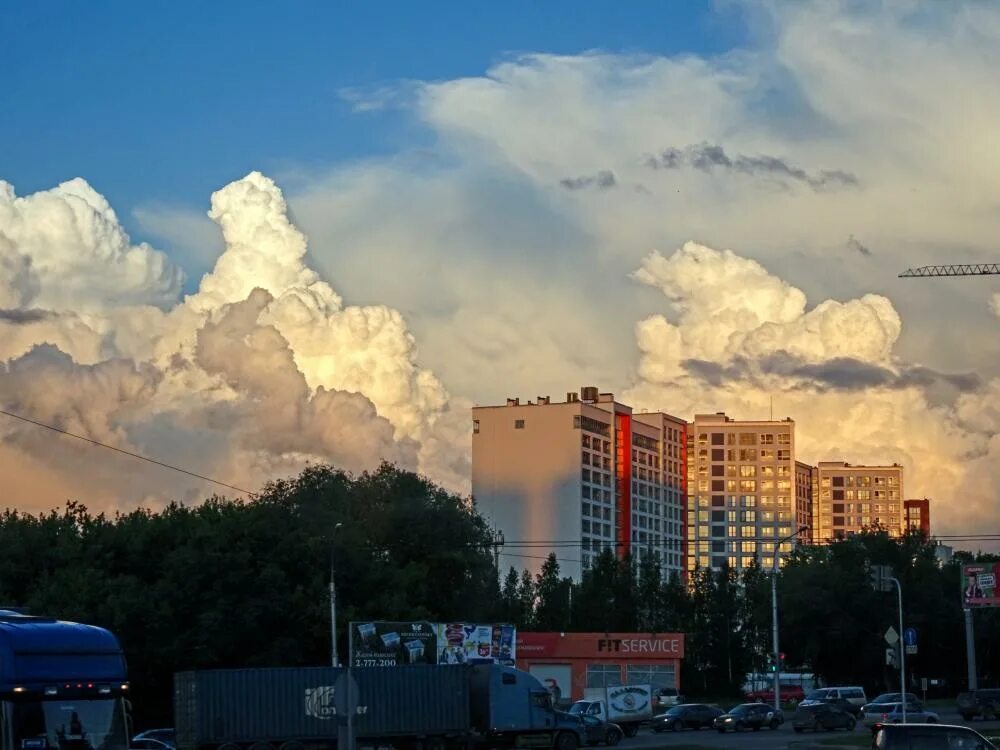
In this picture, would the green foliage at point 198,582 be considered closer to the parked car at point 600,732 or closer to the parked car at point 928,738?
the parked car at point 600,732

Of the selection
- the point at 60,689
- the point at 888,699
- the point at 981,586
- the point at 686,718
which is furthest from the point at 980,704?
the point at 60,689

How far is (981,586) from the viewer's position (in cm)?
8106

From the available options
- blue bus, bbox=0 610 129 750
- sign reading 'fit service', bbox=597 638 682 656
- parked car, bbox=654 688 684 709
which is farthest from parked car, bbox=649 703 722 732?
blue bus, bbox=0 610 129 750

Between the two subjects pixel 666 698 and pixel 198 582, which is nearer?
pixel 198 582

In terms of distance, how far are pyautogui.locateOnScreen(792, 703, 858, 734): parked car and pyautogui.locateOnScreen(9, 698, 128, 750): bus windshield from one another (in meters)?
50.7

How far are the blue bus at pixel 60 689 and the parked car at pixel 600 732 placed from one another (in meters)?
35.5

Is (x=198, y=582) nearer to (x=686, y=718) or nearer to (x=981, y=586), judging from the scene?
(x=686, y=718)

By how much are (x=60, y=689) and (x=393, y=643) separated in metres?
45.1

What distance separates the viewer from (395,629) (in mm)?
66812

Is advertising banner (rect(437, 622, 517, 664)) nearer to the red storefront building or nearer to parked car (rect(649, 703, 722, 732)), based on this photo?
parked car (rect(649, 703, 722, 732))

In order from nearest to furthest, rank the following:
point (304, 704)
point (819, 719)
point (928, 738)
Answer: point (928, 738) < point (304, 704) < point (819, 719)

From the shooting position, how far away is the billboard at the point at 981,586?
80438 mm

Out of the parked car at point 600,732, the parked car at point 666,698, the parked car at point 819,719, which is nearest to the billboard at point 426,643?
the parked car at point 600,732

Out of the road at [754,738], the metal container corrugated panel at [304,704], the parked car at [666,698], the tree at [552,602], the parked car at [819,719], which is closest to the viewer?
the metal container corrugated panel at [304,704]
